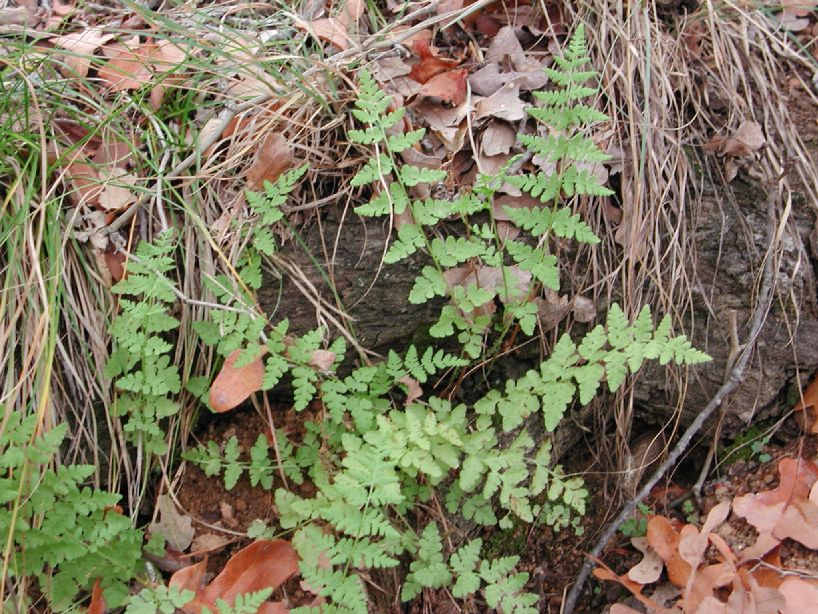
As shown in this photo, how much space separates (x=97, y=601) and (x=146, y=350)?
26.8 inches

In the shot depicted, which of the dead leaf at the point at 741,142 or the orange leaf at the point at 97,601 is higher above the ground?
the dead leaf at the point at 741,142

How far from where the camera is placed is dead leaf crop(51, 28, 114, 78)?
7.97 feet

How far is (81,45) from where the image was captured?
2.49 meters

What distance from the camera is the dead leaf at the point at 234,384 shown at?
→ 2100 mm

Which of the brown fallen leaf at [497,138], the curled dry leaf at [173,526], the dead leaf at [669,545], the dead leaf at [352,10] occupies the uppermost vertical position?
the dead leaf at [352,10]

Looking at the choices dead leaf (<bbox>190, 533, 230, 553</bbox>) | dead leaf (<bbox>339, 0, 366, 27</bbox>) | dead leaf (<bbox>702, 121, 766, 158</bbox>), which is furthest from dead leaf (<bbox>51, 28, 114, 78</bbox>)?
dead leaf (<bbox>702, 121, 766, 158</bbox>)

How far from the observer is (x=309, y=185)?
2285mm

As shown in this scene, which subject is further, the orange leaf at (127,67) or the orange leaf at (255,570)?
the orange leaf at (127,67)

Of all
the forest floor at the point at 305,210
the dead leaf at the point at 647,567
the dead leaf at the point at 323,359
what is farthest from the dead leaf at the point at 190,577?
the dead leaf at the point at 647,567

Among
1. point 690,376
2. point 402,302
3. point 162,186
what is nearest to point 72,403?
point 162,186

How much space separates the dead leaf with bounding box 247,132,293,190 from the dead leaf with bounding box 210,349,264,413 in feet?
1.72

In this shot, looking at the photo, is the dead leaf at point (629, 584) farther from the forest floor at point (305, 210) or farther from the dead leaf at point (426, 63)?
the dead leaf at point (426, 63)

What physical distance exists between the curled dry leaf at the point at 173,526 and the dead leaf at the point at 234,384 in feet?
1.07

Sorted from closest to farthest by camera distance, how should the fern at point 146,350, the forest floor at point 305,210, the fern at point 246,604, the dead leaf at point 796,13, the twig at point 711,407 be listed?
the fern at point 246,604
the fern at point 146,350
the forest floor at point 305,210
the twig at point 711,407
the dead leaf at point 796,13
